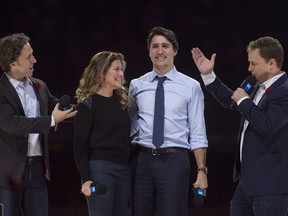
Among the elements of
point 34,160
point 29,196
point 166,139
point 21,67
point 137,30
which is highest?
point 137,30

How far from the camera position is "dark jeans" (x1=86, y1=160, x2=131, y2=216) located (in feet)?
8.09

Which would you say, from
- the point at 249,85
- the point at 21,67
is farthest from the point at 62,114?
the point at 249,85

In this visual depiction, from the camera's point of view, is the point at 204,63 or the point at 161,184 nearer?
the point at 161,184

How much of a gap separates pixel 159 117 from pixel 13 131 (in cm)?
69

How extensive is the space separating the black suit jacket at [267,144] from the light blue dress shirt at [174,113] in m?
0.30

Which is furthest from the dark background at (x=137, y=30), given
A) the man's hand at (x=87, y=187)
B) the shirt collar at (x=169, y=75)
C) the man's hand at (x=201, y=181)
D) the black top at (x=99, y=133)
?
the man's hand at (x=87, y=187)

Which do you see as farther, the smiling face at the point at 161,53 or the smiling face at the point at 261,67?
the smiling face at the point at 161,53

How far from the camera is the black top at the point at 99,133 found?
2.52 m

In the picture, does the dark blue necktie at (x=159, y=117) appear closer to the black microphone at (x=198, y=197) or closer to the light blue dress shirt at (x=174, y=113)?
the light blue dress shirt at (x=174, y=113)

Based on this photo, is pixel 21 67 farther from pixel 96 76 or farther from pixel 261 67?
pixel 261 67

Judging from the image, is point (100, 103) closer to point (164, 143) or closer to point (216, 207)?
point (164, 143)

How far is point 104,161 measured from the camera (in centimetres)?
252

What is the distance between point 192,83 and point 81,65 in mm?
2292

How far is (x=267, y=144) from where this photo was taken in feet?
8.09
